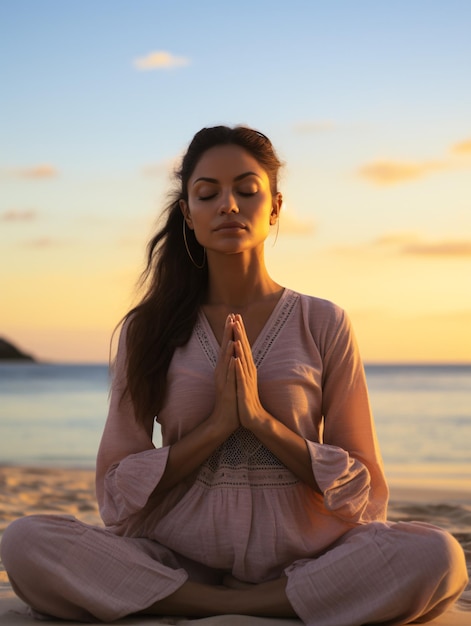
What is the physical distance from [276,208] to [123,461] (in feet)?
4.09

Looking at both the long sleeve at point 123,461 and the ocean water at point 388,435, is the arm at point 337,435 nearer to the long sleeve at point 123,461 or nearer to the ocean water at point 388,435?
the long sleeve at point 123,461

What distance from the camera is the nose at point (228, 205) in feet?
12.8

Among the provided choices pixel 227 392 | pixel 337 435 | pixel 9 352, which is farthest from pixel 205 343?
pixel 9 352

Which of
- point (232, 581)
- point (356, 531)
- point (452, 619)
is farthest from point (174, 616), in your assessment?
point (452, 619)

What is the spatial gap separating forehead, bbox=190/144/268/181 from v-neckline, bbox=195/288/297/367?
52cm

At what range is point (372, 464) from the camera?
395 cm

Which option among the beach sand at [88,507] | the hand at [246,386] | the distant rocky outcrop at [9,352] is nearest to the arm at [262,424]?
the hand at [246,386]

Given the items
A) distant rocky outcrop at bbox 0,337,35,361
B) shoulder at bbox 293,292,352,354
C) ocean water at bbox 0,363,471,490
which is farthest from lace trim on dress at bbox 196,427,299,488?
distant rocky outcrop at bbox 0,337,35,361

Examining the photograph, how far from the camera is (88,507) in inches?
289

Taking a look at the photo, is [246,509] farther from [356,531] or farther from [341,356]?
[341,356]

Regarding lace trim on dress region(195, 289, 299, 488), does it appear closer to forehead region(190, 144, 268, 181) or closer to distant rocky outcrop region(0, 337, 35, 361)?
forehead region(190, 144, 268, 181)

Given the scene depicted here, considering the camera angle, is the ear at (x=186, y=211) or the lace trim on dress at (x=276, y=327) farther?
the ear at (x=186, y=211)

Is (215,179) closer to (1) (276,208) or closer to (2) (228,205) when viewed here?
(2) (228,205)

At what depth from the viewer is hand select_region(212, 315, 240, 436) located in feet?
12.1
